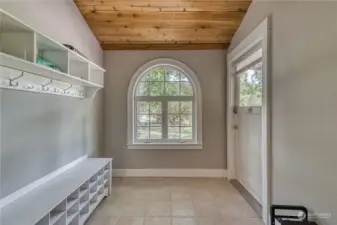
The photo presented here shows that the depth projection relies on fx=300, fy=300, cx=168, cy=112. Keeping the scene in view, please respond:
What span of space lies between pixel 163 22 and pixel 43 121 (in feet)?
7.93

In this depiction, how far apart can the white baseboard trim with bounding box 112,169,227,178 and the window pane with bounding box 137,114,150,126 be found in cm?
86

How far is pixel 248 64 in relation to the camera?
432 centimetres

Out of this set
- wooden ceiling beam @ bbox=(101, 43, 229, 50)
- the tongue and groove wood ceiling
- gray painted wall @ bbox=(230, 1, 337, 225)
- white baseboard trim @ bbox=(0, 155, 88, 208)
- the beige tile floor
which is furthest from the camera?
wooden ceiling beam @ bbox=(101, 43, 229, 50)

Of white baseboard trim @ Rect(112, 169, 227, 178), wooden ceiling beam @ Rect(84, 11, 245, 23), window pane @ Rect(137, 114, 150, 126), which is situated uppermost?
wooden ceiling beam @ Rect(84, 11, 245, 23)

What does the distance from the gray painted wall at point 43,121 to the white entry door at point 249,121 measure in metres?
2.40

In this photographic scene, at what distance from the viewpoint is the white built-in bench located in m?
2.12

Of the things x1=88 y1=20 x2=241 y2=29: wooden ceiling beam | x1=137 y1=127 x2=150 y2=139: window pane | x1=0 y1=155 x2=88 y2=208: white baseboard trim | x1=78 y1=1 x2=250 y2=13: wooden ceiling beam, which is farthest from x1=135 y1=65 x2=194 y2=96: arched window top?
x1=0 y1=155 x2=88 y2=208: white baseboard trim

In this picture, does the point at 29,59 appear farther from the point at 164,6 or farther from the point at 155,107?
the point at 155,107

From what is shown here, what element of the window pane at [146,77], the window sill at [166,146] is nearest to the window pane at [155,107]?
the window pane at [146,77]

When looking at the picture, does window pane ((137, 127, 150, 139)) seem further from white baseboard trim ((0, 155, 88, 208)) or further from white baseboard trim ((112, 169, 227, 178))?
white baseboard trim ((0, 155, 88, 208))

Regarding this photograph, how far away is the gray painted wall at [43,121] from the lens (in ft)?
7.95

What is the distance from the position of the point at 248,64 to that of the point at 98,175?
2579 mm

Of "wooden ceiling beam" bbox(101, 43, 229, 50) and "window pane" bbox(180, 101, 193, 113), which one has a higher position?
"wooden ceiling beam" bbox(101, 43, 229, 50)

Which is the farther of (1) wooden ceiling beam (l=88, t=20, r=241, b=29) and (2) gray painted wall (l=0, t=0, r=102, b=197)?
(1) wooden ceiling beam (l=88, t=20, r=241, b=29)
